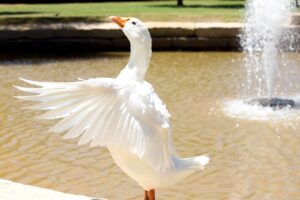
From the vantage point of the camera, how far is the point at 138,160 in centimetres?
305

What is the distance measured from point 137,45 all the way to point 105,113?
431 millimetres

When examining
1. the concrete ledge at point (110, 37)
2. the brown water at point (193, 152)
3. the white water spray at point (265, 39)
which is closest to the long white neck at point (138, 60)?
the brown water at point (193, 152)

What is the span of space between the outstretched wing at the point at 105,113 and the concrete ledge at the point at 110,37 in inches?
357

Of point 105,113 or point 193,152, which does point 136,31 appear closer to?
point 105,113

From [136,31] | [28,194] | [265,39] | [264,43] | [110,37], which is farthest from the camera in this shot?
[110,37]

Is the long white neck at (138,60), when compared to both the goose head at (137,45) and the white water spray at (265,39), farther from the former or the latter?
the white water spray at (265,39)

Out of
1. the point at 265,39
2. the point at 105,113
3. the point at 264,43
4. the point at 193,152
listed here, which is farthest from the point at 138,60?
the point at 265,39

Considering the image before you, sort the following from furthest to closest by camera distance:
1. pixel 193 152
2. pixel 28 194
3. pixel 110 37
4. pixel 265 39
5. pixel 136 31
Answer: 1. pixel 110 37
2. pixel 265 39
3. pixel 193 152
4. pixel 28 194
5. pixel 136 31

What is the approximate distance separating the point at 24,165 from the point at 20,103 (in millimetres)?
2324

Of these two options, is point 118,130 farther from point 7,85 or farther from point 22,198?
point 7,85

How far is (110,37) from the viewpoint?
40.2ft

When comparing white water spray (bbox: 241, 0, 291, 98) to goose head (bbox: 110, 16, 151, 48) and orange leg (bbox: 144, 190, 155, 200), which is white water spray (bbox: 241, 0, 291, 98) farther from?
goose head (bbox: 110, 16, 151, 48)

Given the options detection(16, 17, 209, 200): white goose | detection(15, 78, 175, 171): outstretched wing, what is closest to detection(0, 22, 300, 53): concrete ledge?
detection(16, 17, 209, 200): white goose

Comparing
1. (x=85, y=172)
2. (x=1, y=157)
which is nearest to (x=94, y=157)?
(x=85, y=172)
